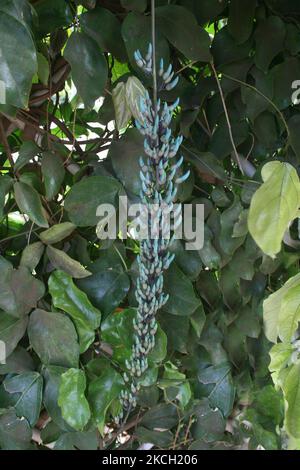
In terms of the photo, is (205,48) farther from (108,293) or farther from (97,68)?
(108,293)

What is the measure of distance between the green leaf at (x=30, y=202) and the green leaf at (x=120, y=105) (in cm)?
11

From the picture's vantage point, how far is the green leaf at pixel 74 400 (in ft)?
1.98

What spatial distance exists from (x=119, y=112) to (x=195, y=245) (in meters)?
0.17

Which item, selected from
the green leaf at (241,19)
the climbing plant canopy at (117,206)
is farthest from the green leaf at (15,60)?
the green leaf at (241,19)

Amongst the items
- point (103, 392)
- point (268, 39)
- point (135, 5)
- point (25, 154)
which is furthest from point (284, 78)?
point (103, 392)

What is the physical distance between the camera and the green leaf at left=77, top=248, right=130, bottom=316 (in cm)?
61

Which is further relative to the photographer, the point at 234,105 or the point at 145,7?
the point at 234,105

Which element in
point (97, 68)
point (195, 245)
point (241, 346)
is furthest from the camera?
point (241, 346)

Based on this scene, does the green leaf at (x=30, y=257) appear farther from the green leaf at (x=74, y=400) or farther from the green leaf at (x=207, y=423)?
the green leaf at (x=207, y=423)

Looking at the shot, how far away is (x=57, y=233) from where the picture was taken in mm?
593

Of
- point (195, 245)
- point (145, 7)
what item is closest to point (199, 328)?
point (195, 245)

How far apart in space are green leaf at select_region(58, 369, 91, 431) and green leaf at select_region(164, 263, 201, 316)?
0.40ft

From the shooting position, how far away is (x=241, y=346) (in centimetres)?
75

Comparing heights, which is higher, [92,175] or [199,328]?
[92,175]
